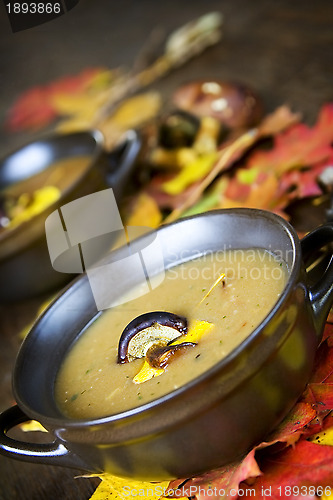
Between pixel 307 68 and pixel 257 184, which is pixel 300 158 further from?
pixel 307 68

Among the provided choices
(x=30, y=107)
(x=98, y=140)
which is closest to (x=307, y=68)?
(x=98, y=140)

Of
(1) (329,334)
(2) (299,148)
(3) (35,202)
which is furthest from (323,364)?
(3) (35,202)

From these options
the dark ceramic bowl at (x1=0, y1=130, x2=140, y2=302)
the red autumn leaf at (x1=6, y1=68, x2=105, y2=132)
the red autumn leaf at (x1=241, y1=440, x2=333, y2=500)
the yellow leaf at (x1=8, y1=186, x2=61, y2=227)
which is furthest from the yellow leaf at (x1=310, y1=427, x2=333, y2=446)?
the red autumn leaf at (x1=6, y1=68, x2=105, y2=132)

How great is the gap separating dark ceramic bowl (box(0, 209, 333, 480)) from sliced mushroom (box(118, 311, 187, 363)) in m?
0.08

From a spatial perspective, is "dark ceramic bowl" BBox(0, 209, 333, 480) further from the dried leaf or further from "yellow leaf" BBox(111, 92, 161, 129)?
"yellow leaf" BBox(111, 92, 161, 129)

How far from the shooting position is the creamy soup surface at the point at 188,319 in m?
0.53

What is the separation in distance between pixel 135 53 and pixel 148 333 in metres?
1.15

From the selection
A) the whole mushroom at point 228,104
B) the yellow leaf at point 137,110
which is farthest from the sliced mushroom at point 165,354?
the yellow leaf at point 137,110

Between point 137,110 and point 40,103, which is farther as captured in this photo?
point 40,103

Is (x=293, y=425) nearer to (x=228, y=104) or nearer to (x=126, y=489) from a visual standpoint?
(x=126, y=489)

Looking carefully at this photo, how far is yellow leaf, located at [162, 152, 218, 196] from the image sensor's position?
1030 mm

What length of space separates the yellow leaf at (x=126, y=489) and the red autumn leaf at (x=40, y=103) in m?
0.99

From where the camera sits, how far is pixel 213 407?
18.7 inches
